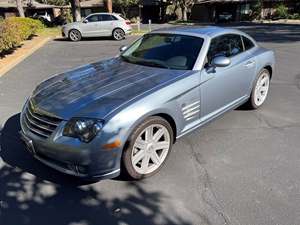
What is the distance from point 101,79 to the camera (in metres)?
4.01

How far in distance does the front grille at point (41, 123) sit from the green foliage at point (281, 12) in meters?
39.8

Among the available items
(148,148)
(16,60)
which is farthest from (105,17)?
(148,148)

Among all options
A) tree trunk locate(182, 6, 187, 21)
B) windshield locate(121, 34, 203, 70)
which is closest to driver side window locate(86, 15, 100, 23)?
windshield locate(121, 34, 203, 70)

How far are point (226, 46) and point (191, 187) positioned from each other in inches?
92.8

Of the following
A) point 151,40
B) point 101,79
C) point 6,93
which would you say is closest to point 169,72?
point 101,79

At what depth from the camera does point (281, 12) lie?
1503 inches

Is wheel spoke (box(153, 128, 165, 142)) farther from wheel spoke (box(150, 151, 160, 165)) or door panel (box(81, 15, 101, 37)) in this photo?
door panel (box(81, 15, 101, 37))

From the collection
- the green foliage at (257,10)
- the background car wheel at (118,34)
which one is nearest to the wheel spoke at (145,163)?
the background car wheel at (118,34)

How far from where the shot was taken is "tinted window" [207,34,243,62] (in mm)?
4432

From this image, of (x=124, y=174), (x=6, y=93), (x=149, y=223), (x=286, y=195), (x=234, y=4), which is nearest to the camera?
(x=149, y=223)

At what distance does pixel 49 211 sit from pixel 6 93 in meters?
4.71

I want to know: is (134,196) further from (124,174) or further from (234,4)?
(234,4)

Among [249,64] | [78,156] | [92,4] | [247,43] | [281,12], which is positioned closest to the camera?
[78,156]

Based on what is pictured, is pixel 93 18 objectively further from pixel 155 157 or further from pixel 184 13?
pixel 184 13
